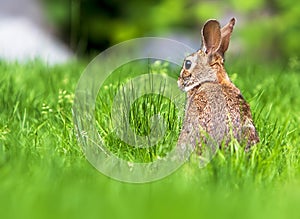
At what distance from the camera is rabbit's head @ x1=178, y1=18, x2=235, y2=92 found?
362cm

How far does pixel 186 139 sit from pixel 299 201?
770 mm

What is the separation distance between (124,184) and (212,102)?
65cm

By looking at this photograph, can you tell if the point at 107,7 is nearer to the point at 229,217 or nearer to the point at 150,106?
the point at 150,106

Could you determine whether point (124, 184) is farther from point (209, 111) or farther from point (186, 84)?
point (186, 84)

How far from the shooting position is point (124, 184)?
120 inches

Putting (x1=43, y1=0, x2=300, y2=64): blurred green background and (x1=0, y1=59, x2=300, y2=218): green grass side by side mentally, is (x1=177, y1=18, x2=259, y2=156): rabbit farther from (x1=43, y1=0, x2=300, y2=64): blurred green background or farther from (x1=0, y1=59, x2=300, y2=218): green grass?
(x1=43, y1=0, x2=300, y2=64): blurred green background

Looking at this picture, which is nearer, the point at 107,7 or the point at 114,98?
the point at 114,98

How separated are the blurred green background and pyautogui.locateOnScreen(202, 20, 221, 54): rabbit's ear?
21.4 feet

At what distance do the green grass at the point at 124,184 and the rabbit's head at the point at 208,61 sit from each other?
0.25m

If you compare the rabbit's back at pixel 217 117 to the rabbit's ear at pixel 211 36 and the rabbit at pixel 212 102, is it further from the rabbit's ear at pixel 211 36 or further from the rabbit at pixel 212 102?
the rabbit's ear at pixel 211 36

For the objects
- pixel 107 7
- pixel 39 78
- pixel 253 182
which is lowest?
pixel 253 182

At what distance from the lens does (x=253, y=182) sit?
10.3 ft

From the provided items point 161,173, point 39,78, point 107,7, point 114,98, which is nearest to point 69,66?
point 39,78

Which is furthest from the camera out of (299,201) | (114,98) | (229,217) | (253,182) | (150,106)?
(114,98)
